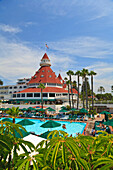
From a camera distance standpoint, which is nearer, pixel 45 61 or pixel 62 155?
pixel 62 155

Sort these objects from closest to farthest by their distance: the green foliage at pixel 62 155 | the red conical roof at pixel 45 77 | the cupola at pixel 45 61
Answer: the green foliage at pixel 62 155
the red conical roof at pixel 45 77
the cupola at pixel 45 61

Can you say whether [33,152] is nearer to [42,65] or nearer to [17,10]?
[17,10]

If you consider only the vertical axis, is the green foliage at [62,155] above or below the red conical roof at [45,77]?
below

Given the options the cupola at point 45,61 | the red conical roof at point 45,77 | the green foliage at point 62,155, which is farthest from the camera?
the cupola at point 45,61

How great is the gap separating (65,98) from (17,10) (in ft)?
159

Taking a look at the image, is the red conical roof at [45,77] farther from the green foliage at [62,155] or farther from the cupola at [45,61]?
the green foliage at [62,155]

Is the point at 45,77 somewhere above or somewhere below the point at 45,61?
below

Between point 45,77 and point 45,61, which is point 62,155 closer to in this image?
point 45,77

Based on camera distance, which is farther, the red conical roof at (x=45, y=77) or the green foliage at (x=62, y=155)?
the red conical roof at (x=45, y=77)

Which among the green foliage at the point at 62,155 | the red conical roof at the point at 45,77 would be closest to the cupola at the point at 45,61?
the red conical roof at the point at 45,77

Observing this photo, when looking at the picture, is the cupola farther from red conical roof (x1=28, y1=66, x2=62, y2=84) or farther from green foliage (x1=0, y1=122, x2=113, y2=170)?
green foliage (x1=0, y1=122, x2=113, y2=170)

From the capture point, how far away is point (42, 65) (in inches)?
2813

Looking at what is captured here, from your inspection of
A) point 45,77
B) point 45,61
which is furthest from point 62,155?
point 45,61

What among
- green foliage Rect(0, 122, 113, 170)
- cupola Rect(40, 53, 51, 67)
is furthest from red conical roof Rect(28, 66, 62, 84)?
green foliage Rect(0, 122, 113, 170)
